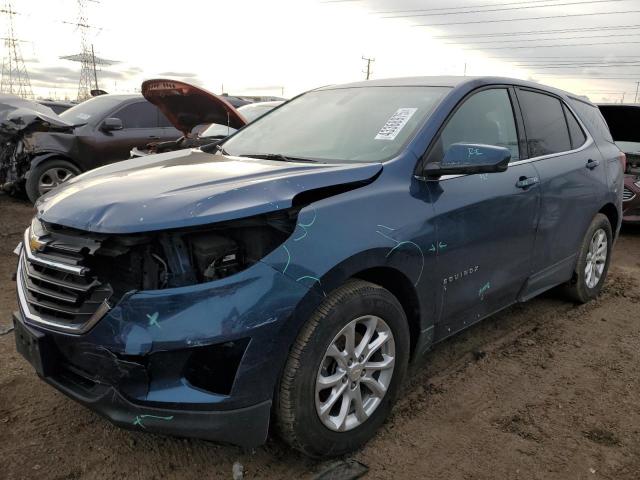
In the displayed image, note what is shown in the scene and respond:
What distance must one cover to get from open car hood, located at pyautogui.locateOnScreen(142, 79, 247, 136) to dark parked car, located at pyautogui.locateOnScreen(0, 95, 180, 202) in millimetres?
2463

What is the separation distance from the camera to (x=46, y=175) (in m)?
7.63

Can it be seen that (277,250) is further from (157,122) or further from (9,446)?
(157,122)

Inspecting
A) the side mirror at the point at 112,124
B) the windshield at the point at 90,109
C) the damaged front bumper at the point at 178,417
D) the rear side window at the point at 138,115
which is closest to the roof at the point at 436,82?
the damaged front bumper at the point at 178,417

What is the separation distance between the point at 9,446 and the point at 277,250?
162 cm

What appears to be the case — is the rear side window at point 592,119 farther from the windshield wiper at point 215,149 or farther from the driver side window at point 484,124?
the windshield wiper at point 215,149

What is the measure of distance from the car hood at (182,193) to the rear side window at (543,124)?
1.60m

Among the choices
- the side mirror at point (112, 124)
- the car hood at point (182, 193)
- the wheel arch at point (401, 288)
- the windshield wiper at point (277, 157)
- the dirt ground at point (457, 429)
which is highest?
the windshield wiper at point (277, 157)

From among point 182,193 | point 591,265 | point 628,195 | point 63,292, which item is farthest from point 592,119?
point 63,292

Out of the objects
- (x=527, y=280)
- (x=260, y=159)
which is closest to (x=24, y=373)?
(x=260, y=159)

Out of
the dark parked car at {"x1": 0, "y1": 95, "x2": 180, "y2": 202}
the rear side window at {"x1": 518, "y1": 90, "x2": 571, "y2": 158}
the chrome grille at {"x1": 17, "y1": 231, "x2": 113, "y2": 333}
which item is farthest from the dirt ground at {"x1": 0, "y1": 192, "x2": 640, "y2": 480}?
the dark parked car at {"x1": 0, "y1": 95, "x2": 180, "y2": 202}

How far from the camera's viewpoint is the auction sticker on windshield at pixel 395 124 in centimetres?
287

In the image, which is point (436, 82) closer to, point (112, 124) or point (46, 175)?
point (112, 124)

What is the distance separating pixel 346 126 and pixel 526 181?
120 centimetres

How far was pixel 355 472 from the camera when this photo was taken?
2365 millimetres
